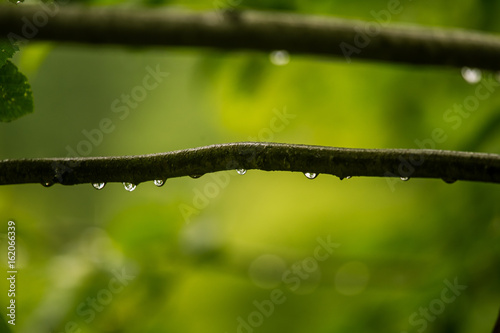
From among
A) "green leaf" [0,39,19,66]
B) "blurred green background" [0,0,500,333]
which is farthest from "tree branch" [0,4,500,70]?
"blurred green background" [0,0,500,333]

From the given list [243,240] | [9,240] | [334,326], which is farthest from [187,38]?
[243,240]

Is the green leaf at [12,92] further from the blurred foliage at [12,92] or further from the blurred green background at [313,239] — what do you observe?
the blurred green background at [313,239]

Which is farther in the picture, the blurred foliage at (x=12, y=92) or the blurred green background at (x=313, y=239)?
the blurred green background at (x=313, y=239)

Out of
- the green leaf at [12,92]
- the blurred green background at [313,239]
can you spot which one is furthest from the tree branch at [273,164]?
the blurred green background at [313,239]

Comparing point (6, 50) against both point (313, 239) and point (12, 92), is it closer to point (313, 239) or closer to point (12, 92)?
point (12, 92)

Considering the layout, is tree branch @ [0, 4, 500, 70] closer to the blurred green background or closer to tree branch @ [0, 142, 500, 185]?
tree branch @ [0, 142, 500, 185]

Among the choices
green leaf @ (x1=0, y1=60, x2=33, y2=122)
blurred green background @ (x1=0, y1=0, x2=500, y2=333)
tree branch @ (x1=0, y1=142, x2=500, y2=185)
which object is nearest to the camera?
tree branch @ (x1=0, y1=142, x2=500, y2=185)
